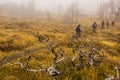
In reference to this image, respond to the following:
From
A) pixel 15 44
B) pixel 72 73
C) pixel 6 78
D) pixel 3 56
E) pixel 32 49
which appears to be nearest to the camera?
pixel 6 78

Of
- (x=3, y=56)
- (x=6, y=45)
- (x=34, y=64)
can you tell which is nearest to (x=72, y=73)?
(x=34, y=64)

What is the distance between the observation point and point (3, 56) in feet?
63.9

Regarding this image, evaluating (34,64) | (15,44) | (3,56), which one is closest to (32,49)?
(15,44)

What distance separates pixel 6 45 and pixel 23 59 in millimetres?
7671

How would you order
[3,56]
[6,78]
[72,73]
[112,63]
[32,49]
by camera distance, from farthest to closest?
[32,49] < [3,56] < [112,63] < [72,73] < [6,78]

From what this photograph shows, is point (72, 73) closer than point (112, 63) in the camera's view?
Yes

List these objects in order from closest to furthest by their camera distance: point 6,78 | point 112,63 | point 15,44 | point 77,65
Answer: point 6,78 < point 77,65 < point 112,63 < point 15,44

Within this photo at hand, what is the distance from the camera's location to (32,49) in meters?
24.0

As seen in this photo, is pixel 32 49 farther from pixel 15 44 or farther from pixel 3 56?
pixel 3 56

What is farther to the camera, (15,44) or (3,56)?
(15,44)

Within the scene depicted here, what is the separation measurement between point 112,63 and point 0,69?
8.57 m

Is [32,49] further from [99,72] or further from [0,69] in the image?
[99,72]

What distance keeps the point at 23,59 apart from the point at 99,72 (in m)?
6.37

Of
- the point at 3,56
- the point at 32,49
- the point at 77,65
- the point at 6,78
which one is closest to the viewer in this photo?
the point at 6,78
